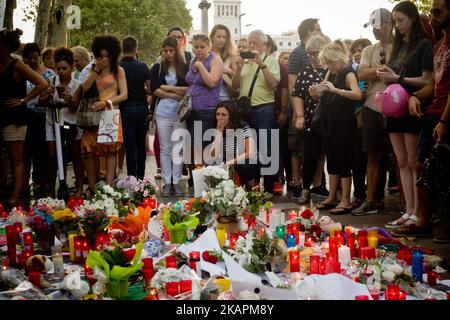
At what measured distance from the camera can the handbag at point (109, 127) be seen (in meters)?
7.05

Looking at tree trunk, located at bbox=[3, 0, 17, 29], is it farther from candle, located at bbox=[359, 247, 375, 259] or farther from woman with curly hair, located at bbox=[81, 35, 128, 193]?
candle, located at bbox=[359, 247, 375, 259]

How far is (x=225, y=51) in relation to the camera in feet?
25.8

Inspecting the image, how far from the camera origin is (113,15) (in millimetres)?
32375

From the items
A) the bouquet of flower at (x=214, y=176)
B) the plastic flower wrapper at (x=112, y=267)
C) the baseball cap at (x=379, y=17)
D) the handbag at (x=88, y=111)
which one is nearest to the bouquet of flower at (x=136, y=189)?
the bouquet of flower at (x=214, y=176)

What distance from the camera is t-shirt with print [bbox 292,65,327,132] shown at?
6.91 m

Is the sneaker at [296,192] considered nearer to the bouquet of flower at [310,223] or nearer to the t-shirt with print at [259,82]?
the t-shirt with print at [259,82]

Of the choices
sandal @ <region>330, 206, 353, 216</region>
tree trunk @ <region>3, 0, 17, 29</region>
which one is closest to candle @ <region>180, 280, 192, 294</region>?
sandal @ <region>330, 206, 353, 216</region>

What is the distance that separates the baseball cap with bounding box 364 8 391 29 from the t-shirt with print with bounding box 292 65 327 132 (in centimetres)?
101

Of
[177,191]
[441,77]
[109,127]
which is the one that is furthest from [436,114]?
[109,127]

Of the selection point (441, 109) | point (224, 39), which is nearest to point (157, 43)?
point (224, 39)

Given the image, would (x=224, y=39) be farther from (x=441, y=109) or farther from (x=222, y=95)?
(x=441, y=109)

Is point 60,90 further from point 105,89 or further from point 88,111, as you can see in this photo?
point 105,89
